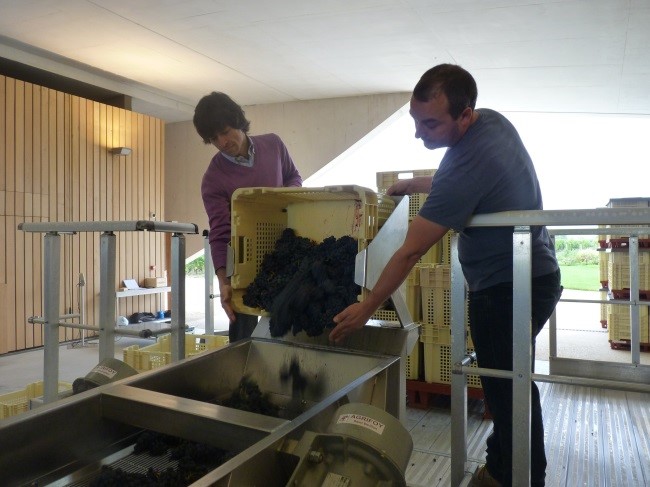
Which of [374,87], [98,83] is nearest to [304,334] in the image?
[374,87]

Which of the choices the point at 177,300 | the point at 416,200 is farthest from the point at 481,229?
the point at 416,200

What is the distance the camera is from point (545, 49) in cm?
536

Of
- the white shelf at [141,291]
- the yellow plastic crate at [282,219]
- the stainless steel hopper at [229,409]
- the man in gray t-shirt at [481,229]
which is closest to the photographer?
the stainless steel hopper at [229,409]

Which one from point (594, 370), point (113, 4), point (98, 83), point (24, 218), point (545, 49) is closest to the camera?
point (594, 370)

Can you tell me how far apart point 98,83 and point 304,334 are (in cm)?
632

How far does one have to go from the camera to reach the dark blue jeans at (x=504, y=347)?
65.3 inches

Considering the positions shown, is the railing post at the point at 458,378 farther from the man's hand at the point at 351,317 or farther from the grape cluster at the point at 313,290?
the grape cluster at the point at 313,290

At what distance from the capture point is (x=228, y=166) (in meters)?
2.35

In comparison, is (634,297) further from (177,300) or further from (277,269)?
(177,300)

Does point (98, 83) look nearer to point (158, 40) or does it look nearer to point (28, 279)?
point (158, 40)

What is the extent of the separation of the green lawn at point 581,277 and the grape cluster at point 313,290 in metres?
10.9

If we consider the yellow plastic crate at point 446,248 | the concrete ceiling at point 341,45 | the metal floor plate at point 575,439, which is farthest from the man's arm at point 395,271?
the concrete ceiling at point 341,45

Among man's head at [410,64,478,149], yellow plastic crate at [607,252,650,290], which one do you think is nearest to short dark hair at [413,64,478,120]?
man's head at [410,64,478,149]

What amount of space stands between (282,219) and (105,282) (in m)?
0.80
